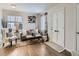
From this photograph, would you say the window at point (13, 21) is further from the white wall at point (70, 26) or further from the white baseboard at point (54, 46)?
the white baseboard at point (54, 46)

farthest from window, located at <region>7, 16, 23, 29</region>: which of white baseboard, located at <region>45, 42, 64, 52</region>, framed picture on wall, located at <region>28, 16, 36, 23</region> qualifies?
white baseboard, located at <region>45, 42, 64, 52</region>

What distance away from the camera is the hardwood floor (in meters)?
1.85

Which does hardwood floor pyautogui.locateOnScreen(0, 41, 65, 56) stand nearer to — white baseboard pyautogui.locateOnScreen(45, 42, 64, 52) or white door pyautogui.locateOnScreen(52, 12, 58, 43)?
white baseboard pyautogui.locateOnScreen(45, 42, 64, 52)

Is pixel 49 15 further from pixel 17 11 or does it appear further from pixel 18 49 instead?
pixel 18 49

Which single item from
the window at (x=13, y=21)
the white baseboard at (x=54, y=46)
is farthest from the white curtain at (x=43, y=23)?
the window at (x=13, y=21)

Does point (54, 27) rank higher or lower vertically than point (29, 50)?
higher

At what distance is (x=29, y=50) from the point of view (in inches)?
77.1

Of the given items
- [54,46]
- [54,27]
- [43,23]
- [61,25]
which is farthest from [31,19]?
[54,46]

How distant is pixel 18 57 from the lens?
5.81ft

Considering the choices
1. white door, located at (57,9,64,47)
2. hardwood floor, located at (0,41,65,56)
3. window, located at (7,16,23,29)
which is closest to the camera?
hardwood floor, located at (0,41,65,56)

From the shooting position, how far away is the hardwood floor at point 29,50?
6.07 ft

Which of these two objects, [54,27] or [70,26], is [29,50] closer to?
[54,27]

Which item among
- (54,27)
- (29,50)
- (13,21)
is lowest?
(29,50)

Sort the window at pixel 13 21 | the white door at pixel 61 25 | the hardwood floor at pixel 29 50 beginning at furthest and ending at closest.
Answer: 1. the white door at pixel 61 25
2. the window at pixel 13 21
3. the hardwood floor at pixel 29 50
